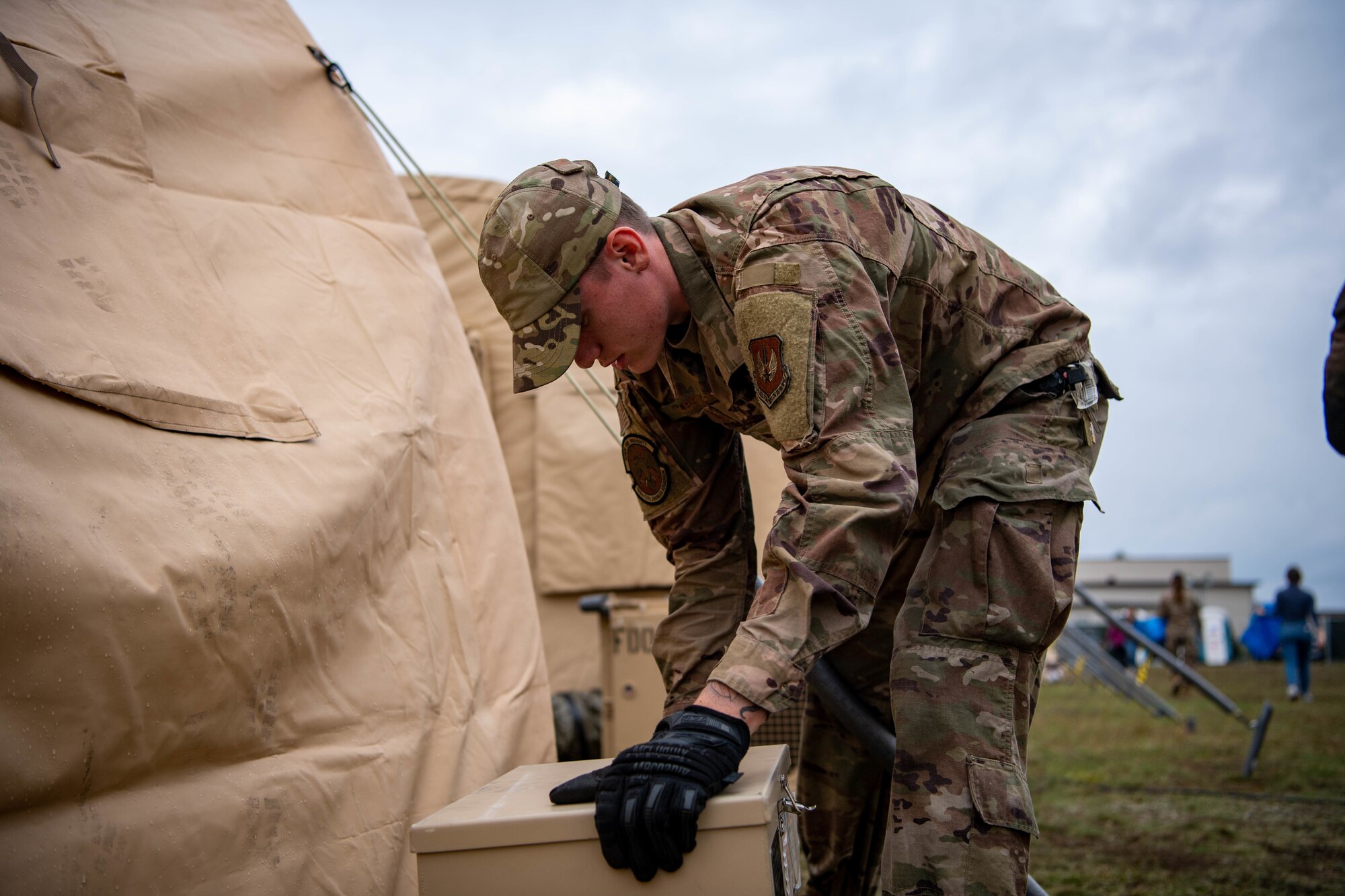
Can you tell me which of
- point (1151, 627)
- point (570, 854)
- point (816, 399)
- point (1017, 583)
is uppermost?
point (816, 399)

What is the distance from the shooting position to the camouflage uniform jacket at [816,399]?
1346mm

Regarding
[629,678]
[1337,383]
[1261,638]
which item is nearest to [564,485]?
[629,678]

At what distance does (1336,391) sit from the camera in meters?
2.77

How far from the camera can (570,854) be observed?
1.20 metres

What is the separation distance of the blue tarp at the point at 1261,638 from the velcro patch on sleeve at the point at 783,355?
18.8 meters

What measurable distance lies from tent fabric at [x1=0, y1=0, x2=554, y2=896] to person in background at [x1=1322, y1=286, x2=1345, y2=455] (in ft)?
7.26

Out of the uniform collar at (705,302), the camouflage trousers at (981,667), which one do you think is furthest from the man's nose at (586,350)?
the camouflage trousers at (981,667)

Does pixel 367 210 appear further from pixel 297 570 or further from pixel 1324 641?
pixel 1324 641

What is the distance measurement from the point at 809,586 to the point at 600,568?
143 inches

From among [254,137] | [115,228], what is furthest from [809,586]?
[254,137]

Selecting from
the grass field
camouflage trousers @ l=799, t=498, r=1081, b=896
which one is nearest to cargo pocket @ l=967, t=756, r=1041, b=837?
camouflage trousers @ l=799, t=498, r=1081, b=896

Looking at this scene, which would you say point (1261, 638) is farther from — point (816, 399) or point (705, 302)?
point (816, 399)

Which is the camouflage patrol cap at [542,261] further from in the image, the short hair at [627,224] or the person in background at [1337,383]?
the person in background at [1337,383]

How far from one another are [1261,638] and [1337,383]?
698 inches
